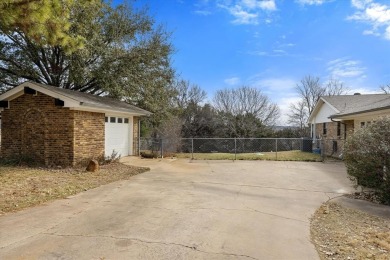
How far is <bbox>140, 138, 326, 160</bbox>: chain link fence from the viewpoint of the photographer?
16859mm

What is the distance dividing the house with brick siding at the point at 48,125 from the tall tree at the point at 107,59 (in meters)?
5.87

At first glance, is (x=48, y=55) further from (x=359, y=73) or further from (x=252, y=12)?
(x=359, y=73)

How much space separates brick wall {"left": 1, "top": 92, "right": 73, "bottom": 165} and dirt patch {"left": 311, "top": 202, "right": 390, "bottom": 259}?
8.99 m

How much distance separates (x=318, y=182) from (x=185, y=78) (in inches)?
1141

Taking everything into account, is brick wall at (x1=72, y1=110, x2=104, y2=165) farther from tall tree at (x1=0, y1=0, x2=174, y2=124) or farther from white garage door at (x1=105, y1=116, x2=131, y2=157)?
tall tree at (x1=0, y1=0, x2=174, y2=124)

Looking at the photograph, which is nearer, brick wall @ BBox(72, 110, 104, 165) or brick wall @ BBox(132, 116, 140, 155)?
brick wall @ BBox(72, 110, 104, 165)

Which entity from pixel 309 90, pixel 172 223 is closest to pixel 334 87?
pixel 309 90

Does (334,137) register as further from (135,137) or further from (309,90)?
(309,90)

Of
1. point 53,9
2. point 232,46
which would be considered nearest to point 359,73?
point 232,46

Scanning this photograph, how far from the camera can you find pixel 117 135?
1477 cm

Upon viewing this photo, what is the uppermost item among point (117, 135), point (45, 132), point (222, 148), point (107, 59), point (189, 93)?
point (189, 93)

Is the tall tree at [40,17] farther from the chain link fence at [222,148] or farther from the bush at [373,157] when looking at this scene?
the chain link fence at [222,148]

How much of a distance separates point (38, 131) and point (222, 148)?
14194 millimetres

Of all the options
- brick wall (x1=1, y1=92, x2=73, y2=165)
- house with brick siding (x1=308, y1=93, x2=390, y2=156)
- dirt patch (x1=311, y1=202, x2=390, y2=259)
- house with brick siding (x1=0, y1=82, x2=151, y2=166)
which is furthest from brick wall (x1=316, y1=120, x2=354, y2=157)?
brick wall (x1=1, y1=92, x2=73, y2=165)
